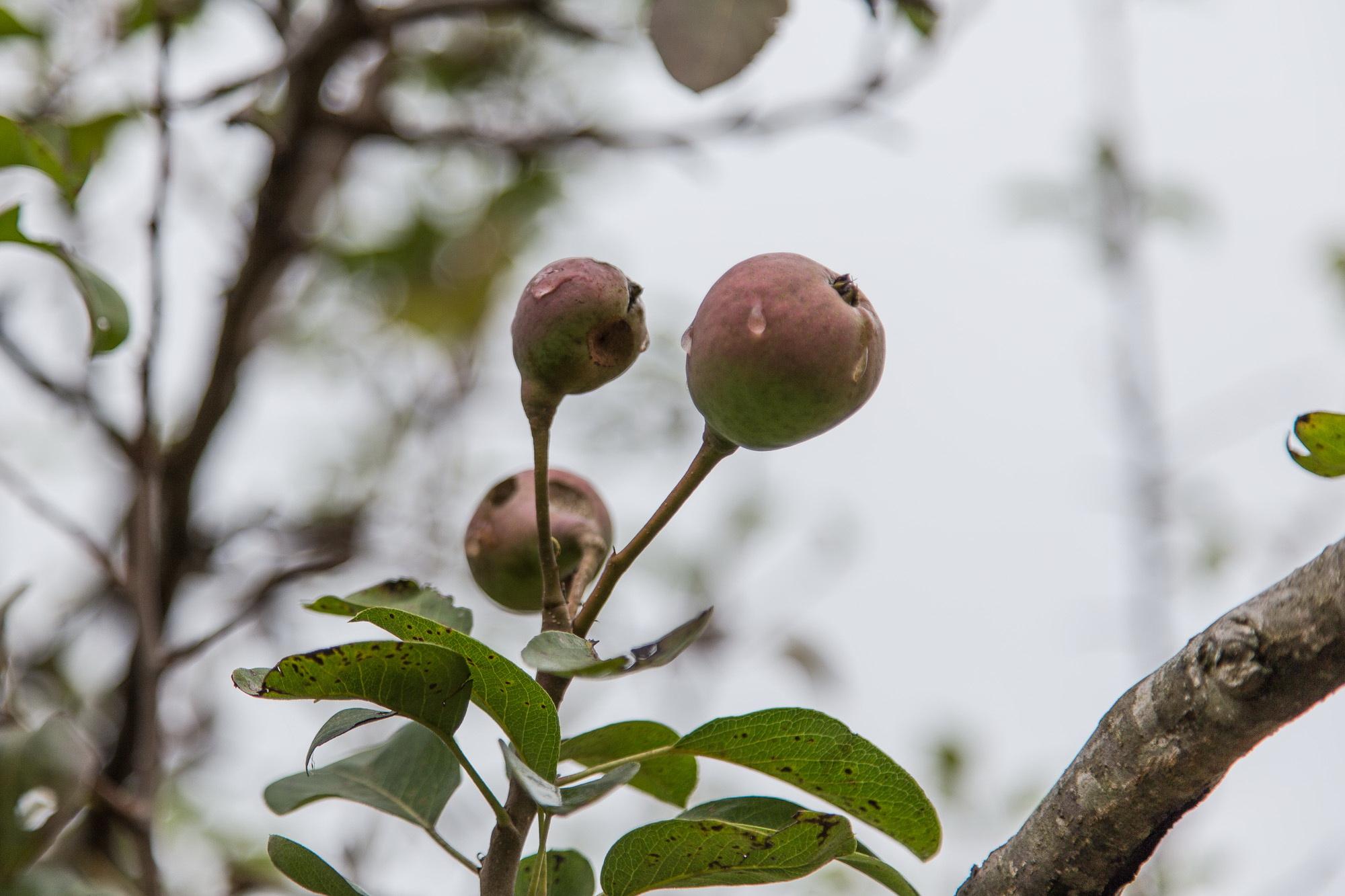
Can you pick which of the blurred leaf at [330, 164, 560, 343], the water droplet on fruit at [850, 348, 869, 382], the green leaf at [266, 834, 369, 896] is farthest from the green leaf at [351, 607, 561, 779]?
the blurred leaf at [330, 164, 560, 343]

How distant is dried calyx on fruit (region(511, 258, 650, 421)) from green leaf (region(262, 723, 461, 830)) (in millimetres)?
263

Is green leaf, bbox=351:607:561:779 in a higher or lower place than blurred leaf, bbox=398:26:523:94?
lower

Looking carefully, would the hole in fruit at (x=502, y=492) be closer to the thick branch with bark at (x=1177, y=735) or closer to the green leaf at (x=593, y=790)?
the green leaf at (x=593, y=790)

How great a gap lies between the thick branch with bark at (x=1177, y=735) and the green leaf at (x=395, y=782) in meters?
0.37

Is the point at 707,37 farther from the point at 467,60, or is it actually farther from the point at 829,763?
the point at 467,60

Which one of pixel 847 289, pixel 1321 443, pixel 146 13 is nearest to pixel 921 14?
pixel 847 289

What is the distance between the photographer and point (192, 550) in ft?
5.64

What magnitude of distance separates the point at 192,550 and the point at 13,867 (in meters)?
0.99

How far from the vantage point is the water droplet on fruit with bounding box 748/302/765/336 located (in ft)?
2.05

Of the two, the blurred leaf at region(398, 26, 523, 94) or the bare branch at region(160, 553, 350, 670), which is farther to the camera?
the blurred leaf at region(398, 26, 523, 94)

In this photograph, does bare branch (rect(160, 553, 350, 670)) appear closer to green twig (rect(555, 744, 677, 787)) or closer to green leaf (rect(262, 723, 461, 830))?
green leaf (rect(262, 723, 461, 830))

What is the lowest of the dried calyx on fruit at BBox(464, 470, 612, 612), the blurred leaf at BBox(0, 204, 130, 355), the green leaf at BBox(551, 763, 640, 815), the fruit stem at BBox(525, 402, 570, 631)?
the green leaf at BBox(551, 763, 640, 815)

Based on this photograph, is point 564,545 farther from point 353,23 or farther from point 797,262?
point 353,23

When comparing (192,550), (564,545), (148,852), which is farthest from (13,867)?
(192,550)
